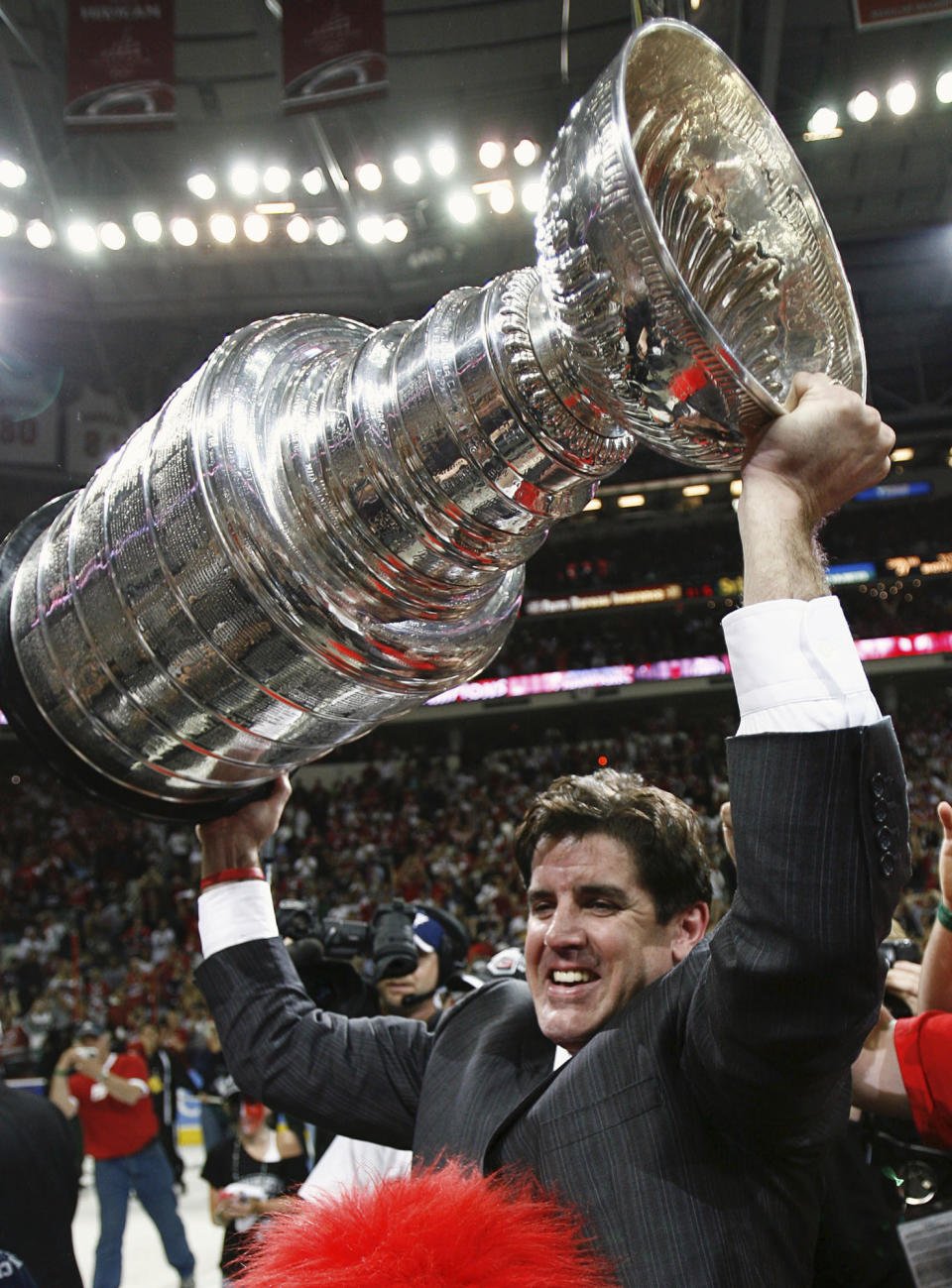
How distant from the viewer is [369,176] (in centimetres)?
782

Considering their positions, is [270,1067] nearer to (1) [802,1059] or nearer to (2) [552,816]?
(2) [552,816]

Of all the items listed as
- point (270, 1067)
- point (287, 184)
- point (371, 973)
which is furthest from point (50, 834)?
point (270, 1067)

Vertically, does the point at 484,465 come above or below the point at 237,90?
below

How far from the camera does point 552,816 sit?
1080mm

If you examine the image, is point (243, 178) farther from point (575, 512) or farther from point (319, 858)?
point (575, 512)

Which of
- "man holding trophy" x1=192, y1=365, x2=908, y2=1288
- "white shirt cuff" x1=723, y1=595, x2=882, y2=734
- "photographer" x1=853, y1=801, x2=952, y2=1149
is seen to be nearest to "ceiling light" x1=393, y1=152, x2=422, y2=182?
"photographer" x1=853, y1=801, x2=952, y2=1149

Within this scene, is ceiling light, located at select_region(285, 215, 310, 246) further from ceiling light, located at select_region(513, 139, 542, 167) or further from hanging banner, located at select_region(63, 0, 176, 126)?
hanging banner, located at select_region(63, 0, 176, 126)

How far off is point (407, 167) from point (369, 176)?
0.31 metres

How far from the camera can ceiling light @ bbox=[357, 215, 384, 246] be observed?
840 centimetres

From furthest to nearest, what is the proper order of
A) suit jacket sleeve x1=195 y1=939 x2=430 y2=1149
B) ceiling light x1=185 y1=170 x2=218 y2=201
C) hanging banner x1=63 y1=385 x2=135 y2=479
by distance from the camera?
ceiling light x1=185 y1=170 x2=218 y2=201 < hanging banner x1=63 y1=385 x2=135 y2=479 < suit jacket sleeve x1=195 y1=939 x2=430 y2=1149

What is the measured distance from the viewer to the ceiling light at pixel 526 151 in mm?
7452

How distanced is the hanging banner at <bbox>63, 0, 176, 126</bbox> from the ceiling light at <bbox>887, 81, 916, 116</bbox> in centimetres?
503

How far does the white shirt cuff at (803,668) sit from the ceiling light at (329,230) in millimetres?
8465

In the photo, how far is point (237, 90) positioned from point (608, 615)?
9.59 m
